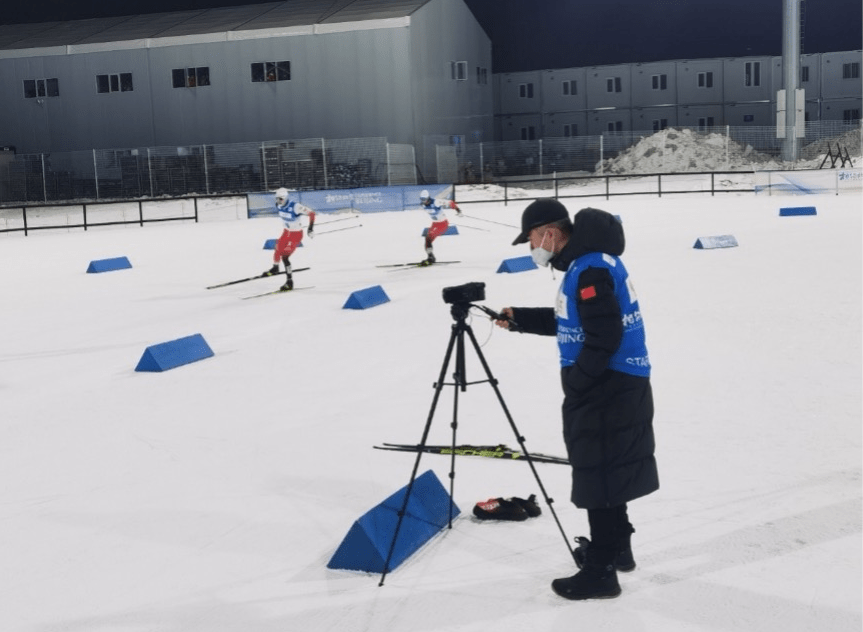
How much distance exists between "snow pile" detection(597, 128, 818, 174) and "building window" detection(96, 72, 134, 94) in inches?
873

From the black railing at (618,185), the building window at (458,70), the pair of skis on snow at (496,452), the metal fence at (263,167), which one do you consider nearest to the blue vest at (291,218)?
the pair of skis on snow at (496,452)

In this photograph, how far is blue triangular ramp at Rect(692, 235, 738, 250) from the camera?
64.1 feet

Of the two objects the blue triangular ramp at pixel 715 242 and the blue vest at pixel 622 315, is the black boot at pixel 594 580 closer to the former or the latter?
the blue vest at pixel 622 315

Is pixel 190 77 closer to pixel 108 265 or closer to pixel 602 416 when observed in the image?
pixel 108 265

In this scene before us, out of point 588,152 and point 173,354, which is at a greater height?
point 588,152

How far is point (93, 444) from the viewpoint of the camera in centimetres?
773

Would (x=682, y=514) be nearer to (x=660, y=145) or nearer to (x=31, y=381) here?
(x=31, y=381)

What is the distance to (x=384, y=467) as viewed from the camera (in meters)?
6.82

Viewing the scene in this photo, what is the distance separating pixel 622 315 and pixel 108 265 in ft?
59.1

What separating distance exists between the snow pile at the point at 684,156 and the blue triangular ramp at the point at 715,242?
27206mm

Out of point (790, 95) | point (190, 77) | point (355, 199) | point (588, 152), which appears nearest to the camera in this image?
point (355, 199)

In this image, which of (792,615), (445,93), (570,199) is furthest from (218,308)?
(445,93)

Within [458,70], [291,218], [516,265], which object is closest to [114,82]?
[458,70]

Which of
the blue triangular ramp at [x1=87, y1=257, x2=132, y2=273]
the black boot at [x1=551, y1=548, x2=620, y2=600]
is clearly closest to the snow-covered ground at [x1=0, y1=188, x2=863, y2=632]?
the black boot at [x1=551, y1=548, x2=620, y2=600]
